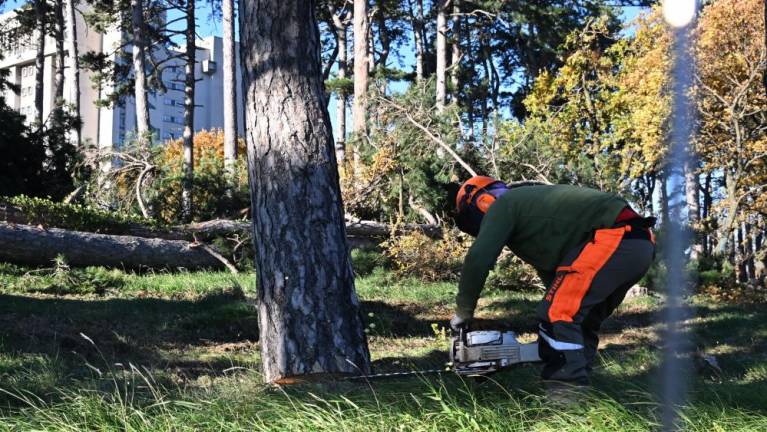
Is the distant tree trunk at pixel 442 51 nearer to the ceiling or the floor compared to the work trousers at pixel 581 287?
nearer to the ceiling

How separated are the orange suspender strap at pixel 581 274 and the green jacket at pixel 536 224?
83 millimetres

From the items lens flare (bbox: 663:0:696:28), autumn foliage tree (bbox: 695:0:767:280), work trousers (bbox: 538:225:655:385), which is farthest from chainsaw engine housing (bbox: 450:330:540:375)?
autumn foliage tree (bbox: 695:0:767:280)

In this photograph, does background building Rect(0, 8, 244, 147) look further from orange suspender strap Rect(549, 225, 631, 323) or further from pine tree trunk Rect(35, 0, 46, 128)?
orange suspender strap Rect(549, 225, 631, 323)

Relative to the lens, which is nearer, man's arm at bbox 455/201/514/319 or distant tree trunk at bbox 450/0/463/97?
man's arm at bbox 455/201/514/319

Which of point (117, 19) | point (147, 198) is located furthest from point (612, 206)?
point (117, 19)

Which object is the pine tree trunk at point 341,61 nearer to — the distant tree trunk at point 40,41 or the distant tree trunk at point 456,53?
the distant tree trunk at point 456,53

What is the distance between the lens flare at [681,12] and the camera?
4.84ft

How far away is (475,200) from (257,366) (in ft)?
9.71

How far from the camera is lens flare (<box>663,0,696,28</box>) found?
58.1 inches

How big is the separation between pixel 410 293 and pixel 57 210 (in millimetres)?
6166

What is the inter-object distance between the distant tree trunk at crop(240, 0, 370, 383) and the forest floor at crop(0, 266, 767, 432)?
17.3 inches

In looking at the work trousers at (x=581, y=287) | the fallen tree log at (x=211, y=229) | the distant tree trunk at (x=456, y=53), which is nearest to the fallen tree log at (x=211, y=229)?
the fallen tree log at (x=211, y=229)

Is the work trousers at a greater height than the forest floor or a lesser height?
greater

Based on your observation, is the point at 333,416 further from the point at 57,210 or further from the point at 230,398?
the point at 57,210
